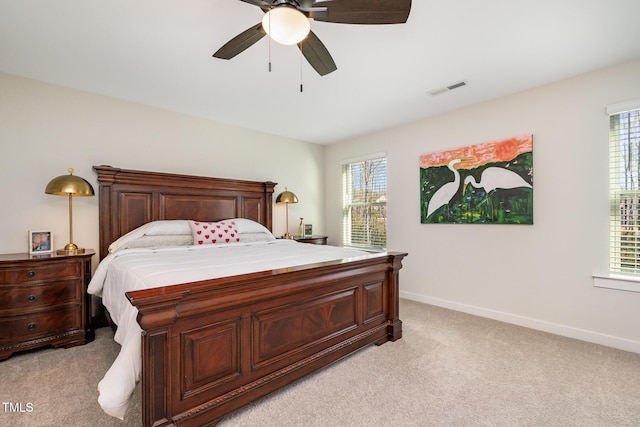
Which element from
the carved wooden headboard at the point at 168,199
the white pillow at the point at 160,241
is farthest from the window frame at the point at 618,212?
the white pillow at the point at 160,241

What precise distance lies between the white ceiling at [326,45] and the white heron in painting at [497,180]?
0.83 m

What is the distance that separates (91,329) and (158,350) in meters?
1.95

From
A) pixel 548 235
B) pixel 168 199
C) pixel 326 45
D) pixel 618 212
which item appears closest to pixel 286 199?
pixel 168 199

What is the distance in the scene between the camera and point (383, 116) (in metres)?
3.78

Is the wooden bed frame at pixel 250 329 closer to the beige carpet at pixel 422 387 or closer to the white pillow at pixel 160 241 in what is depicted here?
the beige carpet at pixel 422 387

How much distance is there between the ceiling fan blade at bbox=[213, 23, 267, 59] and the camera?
1.66 metres

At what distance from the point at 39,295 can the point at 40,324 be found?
0.80ft

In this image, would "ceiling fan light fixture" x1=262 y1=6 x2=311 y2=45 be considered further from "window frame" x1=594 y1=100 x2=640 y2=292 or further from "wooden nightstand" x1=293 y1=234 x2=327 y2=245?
"wooden nightstand" x1=293 y1=234 x2=327 y2=245

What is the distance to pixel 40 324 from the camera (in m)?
2.42

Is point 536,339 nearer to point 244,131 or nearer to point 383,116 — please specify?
point 383,116

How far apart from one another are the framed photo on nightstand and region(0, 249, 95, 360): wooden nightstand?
6.5 inches

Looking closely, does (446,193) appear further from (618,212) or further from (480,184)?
(618,212)

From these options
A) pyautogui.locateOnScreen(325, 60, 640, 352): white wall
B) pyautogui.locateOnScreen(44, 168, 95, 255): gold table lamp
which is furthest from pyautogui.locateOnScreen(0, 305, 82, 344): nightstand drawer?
pyautogui.locateOnScreen(325, 60, 640, 352): white wall

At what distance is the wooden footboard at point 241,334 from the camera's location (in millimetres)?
1364
